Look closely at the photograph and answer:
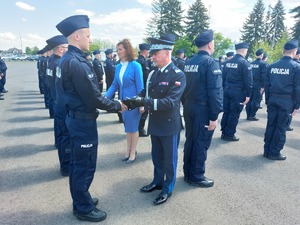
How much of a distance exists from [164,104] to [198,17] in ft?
177

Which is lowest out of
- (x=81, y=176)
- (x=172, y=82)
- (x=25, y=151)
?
(x=25, y=151)

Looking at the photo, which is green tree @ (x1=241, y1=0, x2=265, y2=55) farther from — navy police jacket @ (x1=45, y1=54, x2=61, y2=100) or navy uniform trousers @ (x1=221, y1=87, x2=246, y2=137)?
navy police jacket @ (x1=45, y1=54, x2=61, y2=100)

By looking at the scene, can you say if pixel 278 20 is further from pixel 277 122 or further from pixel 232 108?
pixel 277 122

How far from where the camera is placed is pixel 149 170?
4.42m

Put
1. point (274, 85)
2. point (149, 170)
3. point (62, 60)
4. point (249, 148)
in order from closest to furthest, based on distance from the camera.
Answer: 1. point (62, 60)
2. point (149, 170)
3. point (274, 85)
4. point (249, 148)

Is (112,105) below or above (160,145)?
above

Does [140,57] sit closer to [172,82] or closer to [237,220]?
[172,82]

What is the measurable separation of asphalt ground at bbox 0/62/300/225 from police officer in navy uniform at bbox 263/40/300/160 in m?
0.39

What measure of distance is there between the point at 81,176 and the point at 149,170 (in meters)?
1.77

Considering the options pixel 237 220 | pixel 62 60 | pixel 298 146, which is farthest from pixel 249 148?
pixel 62 60

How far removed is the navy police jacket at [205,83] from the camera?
11.5 ft

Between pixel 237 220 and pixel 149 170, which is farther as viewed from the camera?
pixel 149 170

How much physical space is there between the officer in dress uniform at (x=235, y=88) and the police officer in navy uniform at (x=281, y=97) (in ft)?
2.49

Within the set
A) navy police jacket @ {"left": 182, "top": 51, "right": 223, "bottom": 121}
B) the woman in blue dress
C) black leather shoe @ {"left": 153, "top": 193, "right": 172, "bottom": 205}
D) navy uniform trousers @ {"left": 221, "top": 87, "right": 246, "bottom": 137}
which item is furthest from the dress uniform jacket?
black leather shoe @ {"left": 153, "top": 193, "right": 172, "bottom": 205}
